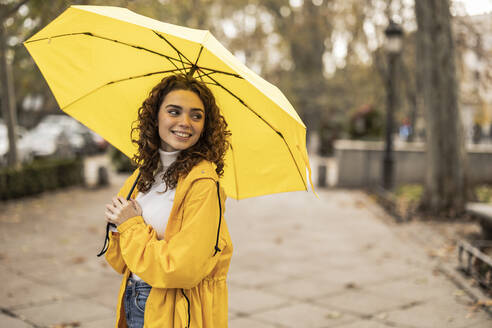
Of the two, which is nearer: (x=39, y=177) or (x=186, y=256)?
(x=186, y=256)

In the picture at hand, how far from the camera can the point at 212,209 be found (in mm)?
2066

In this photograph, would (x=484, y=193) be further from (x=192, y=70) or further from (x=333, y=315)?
(x=192, y=70)

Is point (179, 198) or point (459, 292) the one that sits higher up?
point (179, 198)

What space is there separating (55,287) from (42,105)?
32.5 metres

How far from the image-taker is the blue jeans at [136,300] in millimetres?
2240

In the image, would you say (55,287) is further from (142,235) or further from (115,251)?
(142,235)

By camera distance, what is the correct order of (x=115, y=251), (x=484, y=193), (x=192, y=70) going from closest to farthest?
(x=115, y=251), (x=192, y=70), (x=484, y=193)

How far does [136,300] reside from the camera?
226cm

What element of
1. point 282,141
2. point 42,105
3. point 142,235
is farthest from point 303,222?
point 42,105

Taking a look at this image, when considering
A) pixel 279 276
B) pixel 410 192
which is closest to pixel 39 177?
pixel 279 276

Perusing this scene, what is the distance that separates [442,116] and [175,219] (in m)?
8.46

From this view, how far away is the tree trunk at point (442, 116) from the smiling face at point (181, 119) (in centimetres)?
819

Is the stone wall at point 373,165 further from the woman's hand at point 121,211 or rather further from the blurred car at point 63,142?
the woman's hand at point 121,211

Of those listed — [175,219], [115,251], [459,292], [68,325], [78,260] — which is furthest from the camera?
[78,260]
